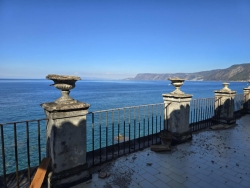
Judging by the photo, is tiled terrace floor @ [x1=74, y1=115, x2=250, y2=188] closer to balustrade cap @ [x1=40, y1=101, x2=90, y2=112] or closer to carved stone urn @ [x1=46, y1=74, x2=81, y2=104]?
balustrade cap @ [x1=40, y1=101, x2=90, y2=112]

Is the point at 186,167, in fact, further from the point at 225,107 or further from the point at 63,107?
the point at 225,107

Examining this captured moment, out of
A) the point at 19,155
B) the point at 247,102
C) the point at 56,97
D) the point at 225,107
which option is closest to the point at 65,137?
the point at 225,107

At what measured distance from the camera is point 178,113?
5.45 meters

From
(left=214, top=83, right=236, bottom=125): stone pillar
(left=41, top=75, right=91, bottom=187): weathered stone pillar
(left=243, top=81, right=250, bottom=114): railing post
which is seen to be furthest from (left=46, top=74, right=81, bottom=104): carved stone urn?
(left=243, top=81, right=250, bottom=114): railing post

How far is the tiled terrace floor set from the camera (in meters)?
3.36

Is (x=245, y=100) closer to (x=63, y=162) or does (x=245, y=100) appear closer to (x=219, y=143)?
(x=219, y=143)

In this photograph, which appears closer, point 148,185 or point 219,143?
point 148,185

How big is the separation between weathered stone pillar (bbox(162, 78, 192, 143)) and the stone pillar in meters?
2.99

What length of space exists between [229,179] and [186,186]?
0.98 m

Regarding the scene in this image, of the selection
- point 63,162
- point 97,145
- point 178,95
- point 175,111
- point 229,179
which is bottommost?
point 97,145

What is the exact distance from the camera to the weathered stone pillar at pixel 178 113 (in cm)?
544

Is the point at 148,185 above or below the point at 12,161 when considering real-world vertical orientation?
above

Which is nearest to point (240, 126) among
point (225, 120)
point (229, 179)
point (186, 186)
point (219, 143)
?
point (225, 120)

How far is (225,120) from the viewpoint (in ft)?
25.1
